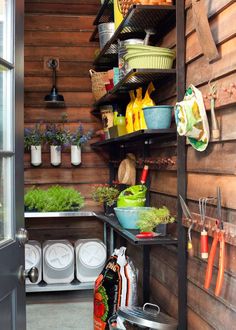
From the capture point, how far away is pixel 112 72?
3.54 metres

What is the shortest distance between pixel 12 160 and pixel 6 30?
509 millimetres

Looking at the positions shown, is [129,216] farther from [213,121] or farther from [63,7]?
[63,7]

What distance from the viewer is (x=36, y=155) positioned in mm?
4242

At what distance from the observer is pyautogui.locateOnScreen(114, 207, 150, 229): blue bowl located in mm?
2844

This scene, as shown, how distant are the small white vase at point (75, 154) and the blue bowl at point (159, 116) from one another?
5.87 ft

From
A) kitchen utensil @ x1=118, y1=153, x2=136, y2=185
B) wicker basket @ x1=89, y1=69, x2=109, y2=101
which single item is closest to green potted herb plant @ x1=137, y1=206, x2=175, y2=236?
kitchen utensil @ x1=118, y1=153, x2=136, y2=185

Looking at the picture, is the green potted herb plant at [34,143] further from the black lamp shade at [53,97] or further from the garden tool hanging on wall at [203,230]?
the garden tool hanging on wall at [203,230]

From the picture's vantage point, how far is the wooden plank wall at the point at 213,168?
1.90m

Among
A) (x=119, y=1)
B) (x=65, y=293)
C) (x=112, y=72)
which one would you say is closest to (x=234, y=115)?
(x=119, y=1)

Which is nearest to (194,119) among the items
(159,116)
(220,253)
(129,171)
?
(159,116)

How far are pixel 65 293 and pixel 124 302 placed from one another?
143 centimetres

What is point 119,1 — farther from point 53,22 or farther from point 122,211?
point 53,22

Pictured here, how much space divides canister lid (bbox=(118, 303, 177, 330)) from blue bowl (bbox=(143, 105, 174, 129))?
1014 millimetres

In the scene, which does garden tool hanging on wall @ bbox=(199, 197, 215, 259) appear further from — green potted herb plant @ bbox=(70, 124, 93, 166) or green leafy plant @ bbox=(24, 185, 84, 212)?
green potted herb plant @ bbox=(70, 124, 93, 166)
